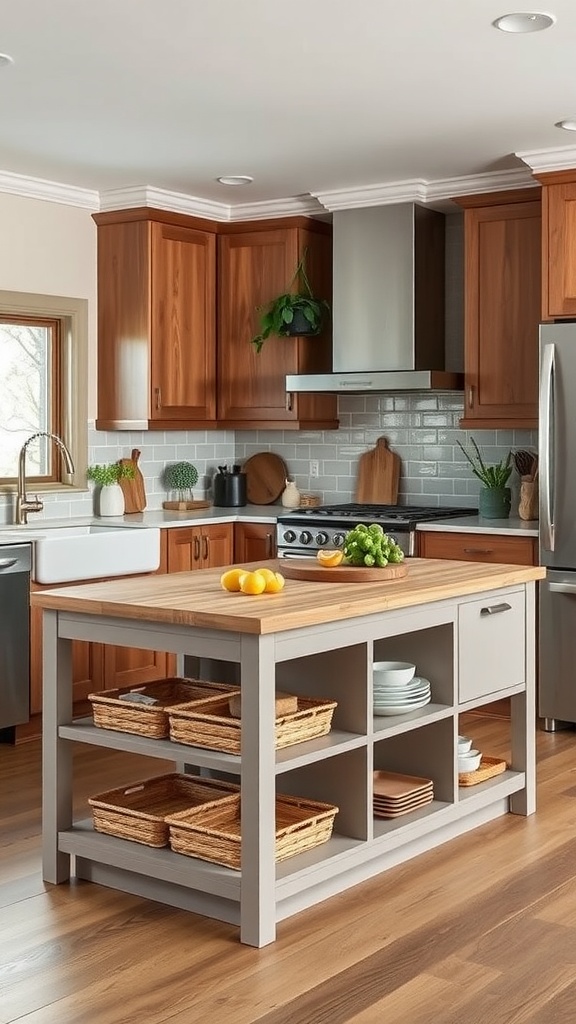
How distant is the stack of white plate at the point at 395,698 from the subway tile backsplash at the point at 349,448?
8.93 feet

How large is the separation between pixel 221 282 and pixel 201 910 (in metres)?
4.34

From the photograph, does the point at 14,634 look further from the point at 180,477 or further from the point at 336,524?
the point at 180,477

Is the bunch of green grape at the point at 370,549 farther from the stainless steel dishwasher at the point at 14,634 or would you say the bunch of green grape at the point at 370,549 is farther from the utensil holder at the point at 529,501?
the utensil holder at the point at 529,501

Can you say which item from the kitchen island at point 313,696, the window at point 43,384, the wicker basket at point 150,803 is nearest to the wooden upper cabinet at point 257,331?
the window at point 43,384

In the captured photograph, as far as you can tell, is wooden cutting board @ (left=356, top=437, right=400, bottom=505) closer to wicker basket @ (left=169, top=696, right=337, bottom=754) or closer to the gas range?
the gas range

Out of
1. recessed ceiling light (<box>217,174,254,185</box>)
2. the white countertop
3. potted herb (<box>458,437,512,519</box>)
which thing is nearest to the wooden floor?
the white countertop

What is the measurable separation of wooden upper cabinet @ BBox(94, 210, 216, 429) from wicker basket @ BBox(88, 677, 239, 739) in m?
2.83

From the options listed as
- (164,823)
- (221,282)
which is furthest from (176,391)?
(164,823)

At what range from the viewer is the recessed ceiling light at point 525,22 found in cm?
386

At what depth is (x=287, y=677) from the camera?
3.82 metres

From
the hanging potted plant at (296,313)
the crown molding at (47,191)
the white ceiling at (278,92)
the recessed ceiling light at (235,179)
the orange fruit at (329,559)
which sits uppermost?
the white ceiling at (278,92)

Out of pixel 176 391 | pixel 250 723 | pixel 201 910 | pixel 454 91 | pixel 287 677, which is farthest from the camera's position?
pixel 176 391

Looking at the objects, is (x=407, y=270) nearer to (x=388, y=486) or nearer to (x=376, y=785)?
(x=388, y=486)

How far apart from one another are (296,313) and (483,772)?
10.3ft
